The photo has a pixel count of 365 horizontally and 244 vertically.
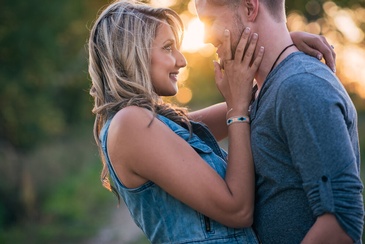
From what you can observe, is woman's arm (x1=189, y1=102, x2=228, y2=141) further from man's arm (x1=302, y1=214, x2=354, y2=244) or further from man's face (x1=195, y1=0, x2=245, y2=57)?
man's arm (x1=302, y1=214, x2=354, y2=244)

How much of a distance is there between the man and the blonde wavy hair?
13.5 inches

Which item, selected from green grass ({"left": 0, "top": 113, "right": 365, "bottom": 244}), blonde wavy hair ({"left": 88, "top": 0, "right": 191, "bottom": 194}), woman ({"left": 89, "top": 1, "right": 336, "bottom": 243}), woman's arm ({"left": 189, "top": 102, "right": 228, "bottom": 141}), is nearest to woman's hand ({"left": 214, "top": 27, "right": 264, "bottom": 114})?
woman ({"left": 89, "top": 1, "right": 336, "bottom": 243})

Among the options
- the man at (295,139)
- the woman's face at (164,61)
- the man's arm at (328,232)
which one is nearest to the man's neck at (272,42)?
the man at (295,139)

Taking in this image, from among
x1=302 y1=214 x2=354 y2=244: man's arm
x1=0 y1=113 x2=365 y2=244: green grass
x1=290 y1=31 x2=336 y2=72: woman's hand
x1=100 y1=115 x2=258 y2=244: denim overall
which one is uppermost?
x1=290 y1=31 x2=336 y2=72: woman's hand

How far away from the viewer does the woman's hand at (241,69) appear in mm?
3023

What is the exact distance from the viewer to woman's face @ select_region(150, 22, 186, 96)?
3.14m

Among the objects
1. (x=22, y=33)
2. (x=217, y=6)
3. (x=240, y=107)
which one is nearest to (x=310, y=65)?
(x=240, y=107)

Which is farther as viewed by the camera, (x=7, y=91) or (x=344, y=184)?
(x=7, y=91)

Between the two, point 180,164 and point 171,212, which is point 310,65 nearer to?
point 180,164

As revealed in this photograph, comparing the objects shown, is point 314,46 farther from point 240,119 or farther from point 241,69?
point 240,119

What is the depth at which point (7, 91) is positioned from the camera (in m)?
14.2

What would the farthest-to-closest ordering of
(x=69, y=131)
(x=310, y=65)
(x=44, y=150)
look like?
(x=69, y=131), (x=44, y=150), (x=310, y=65)

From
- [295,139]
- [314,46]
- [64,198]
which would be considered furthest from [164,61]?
[64,198]

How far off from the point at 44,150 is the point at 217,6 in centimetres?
1411
